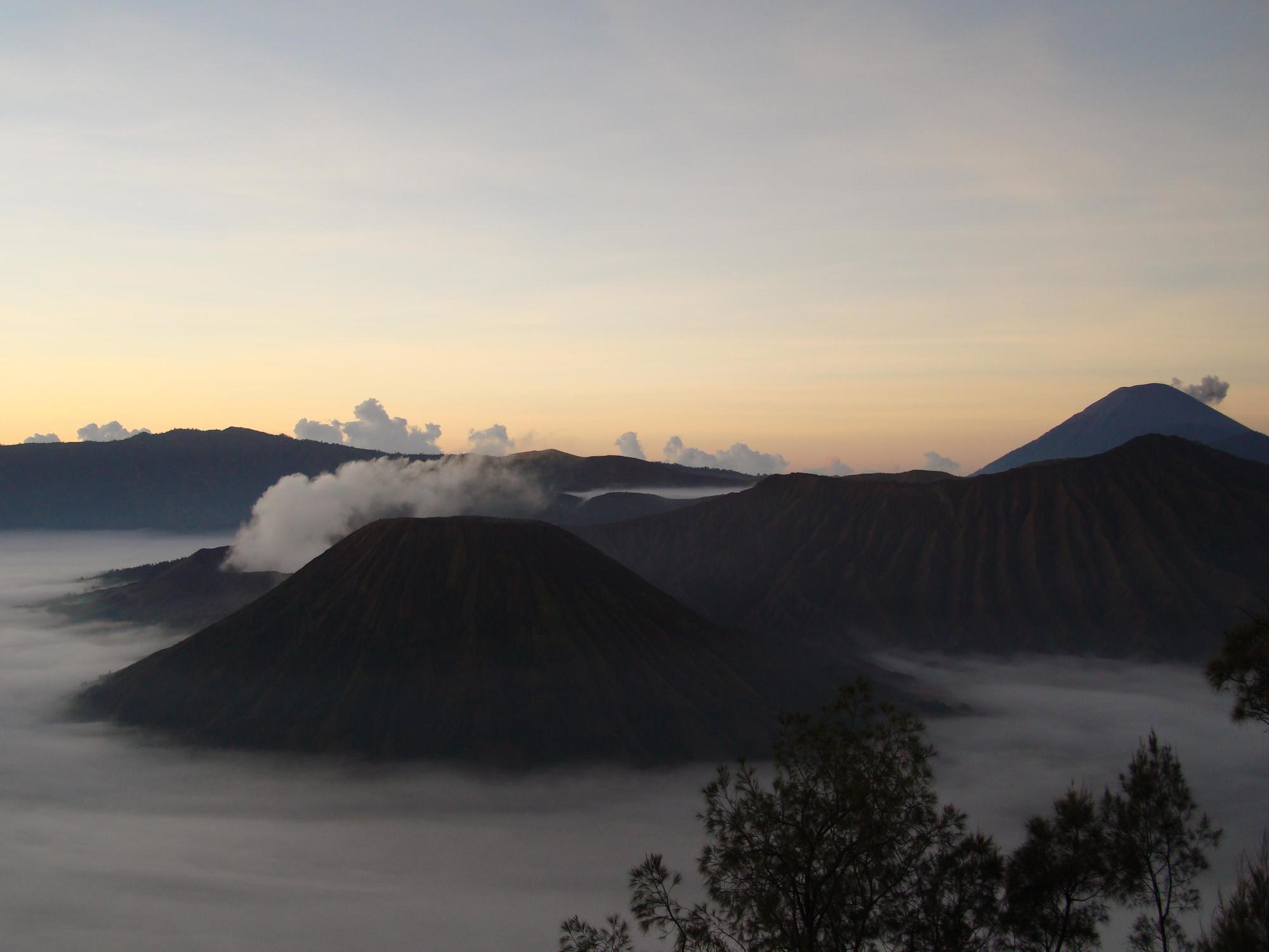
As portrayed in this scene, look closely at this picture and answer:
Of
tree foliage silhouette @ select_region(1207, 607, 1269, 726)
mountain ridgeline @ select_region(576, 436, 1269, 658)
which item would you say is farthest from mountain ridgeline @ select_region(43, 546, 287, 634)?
tree foliage silhouette @ select_region(1207, 607, 1269, 726)

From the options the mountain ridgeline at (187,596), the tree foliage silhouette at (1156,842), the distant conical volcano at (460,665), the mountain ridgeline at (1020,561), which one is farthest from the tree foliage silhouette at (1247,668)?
the mountain ridgeline at (187,596)

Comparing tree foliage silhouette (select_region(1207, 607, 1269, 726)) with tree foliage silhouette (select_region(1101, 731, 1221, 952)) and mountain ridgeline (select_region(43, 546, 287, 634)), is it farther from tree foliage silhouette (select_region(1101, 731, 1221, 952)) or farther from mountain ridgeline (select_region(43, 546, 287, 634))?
mountain ridgeline (select_region(43, 546, 287, 634))

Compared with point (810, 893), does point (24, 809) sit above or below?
below

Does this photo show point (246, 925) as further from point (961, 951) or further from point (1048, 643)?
point (1048, 643)

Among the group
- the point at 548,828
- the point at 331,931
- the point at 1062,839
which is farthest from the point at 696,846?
the point at 1062,839

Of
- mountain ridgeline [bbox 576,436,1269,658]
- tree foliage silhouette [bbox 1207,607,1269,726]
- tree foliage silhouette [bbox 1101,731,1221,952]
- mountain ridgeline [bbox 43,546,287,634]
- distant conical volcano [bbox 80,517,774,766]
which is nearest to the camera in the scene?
tree foliage silhouette [bbox 1207,607,1269,726]

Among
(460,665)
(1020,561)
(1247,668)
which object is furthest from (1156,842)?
(1020,561)

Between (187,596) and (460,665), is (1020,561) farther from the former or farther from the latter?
(187,596)
